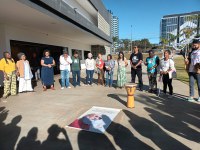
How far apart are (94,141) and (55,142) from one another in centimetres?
72

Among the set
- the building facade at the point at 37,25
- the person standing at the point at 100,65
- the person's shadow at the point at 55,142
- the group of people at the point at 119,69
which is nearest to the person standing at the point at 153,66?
the group of people at the point at 119,69

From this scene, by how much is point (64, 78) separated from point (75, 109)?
11.9 ft

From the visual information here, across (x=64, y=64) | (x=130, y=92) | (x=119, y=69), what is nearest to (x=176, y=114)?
(x=130, y=92)

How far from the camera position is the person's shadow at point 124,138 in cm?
310

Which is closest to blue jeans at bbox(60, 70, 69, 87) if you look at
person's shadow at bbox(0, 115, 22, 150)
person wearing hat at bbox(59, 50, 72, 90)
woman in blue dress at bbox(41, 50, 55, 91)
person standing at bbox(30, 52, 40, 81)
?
person wearing hat at bbox(59, 50, 72, 90)

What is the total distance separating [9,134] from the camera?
3.66m

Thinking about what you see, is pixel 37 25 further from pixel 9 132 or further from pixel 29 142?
pixel 29 142

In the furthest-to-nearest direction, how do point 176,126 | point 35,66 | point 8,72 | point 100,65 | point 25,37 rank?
1. point 35,66
2. point 25,37
3. point 100,65
4. point 8,72
5. point 176,126

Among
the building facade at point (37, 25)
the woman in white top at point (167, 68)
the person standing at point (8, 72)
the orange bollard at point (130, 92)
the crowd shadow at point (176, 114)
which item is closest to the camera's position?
the crowd shadow at point (176, 114)

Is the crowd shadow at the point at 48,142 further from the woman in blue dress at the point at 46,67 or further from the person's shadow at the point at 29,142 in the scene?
the woman in blue dress at the point at 46,67

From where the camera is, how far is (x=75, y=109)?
5277mm

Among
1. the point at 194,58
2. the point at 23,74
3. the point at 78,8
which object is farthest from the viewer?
the point at 78,8

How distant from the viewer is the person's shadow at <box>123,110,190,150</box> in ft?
10.2

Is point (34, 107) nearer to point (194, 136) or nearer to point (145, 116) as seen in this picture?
point (145, 116)
